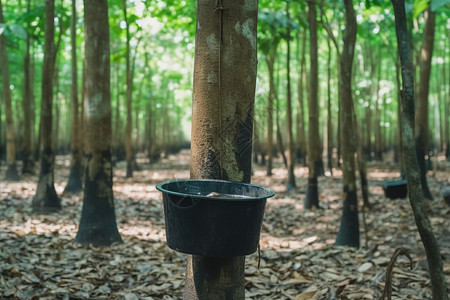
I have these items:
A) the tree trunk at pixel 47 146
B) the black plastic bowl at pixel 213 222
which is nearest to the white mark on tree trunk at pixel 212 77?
the black plastic bowl at pixel 213 222

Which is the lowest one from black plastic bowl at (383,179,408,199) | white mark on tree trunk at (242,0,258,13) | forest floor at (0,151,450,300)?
forest floor at (0,151,450,300)

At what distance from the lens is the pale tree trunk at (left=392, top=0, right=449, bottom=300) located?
222 cm

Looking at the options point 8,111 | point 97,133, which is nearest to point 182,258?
point 97,133

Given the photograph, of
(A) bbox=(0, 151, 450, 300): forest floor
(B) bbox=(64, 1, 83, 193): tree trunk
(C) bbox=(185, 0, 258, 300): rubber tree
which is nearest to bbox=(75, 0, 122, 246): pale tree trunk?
(A) bbox=(0, 151, 450, 300): forest floor

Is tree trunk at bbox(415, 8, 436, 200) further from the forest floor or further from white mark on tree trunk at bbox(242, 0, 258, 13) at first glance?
white mark on tree trunk at bbox(242, 0, 258, 13)

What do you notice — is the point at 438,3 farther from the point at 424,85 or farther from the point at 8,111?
the point at 8,111

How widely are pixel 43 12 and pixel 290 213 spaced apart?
4.87m

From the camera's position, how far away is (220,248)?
217cm

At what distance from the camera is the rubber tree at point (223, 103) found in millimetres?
2439

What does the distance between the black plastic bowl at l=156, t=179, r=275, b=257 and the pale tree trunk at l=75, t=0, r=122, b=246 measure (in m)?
3.06

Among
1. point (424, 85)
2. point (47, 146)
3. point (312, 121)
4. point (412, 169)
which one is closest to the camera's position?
point (412, 169)

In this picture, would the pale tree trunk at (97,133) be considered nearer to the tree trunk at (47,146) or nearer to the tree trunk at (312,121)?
the tree trunk at (47,146)

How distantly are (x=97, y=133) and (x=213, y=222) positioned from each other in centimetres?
332

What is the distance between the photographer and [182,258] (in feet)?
15.7
